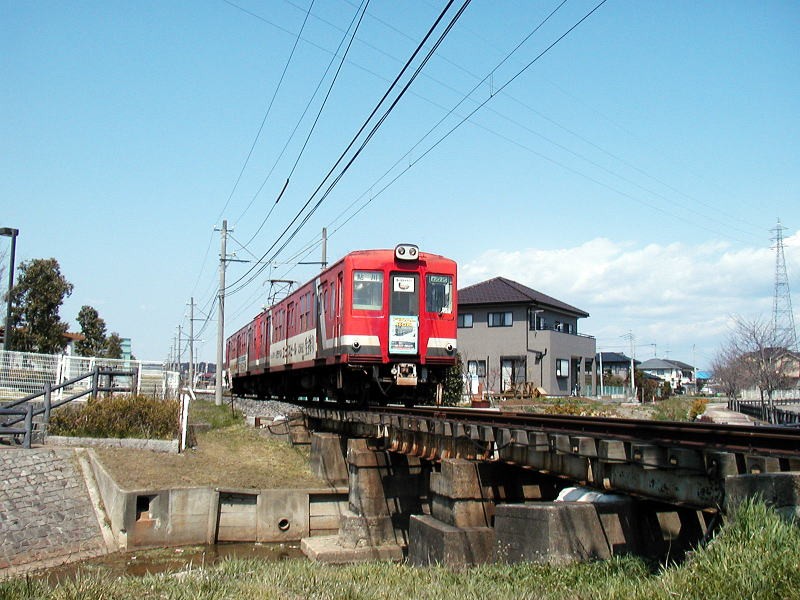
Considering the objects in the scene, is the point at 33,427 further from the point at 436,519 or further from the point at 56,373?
the point at 436,519

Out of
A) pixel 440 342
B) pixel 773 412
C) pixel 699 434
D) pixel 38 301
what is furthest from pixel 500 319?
pixel 699 434

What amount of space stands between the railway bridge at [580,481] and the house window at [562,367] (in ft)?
96.7

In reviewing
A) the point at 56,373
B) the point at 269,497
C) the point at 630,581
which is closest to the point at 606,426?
the point at 630,581

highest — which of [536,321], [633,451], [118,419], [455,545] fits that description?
[536,321]

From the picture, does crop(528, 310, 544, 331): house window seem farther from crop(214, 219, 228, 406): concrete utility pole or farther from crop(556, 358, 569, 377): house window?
crop(214, 219, 228, 406): concrete utility pole

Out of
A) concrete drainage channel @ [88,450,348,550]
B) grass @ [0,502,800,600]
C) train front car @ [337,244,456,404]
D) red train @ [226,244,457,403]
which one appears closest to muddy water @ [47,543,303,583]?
concrete drainage channel @ [88,450,348,550]

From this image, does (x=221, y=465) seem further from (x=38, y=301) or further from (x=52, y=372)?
(x=38, y=301)

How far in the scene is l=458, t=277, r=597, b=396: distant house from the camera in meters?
41.8

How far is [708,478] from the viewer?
6.73 metres

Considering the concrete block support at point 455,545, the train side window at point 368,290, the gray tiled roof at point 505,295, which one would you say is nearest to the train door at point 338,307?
the train side window at point 368,290

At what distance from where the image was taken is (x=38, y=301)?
3350 cm

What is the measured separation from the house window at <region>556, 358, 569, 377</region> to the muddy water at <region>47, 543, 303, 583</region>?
1122 inches

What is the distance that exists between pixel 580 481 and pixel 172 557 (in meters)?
9.18

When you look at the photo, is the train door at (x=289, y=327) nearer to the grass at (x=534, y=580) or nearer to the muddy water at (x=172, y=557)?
the muddy water at (x=172, y=557)
